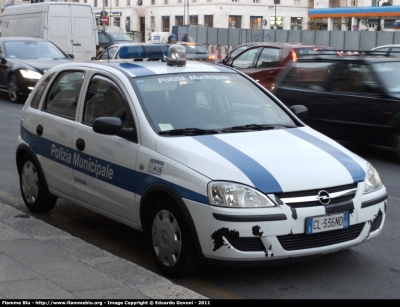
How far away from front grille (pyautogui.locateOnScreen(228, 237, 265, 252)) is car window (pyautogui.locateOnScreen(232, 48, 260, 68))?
12.9 metres

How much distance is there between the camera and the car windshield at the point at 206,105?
604cm

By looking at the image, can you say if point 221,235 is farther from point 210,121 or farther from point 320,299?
point 210,121

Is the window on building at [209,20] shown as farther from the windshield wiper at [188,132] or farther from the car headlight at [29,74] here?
the windshield wiper at [188,132]

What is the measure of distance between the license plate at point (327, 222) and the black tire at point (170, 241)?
82 cm

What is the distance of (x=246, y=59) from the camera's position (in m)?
17.9

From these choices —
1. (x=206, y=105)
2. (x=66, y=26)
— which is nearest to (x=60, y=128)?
(x=206, y=105)

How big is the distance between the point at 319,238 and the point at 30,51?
52.0 feet

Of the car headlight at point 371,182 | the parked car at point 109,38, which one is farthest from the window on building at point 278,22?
the car headlight at point 371,182

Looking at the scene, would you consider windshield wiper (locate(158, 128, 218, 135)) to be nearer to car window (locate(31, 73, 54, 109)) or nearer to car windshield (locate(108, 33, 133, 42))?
car window (locate(31, 73, 54, 109))

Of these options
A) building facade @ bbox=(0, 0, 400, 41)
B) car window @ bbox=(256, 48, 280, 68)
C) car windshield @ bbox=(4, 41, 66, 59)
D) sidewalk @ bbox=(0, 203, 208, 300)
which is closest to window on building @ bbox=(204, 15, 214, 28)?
building facade @ bbox=(0, 0, 400, 41)

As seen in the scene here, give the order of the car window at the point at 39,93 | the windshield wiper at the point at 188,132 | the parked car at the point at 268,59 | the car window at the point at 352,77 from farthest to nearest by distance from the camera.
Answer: the parked car at the point at 268,59, the car window at the point at 352,77, the car window at the point at 39,93, the windshield wiper at the point at 188,132

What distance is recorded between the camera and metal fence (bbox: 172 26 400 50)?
4269 cm

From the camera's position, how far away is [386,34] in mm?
41719

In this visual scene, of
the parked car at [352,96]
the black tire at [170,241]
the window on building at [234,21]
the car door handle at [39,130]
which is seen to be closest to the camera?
the black tire at [170,241]
